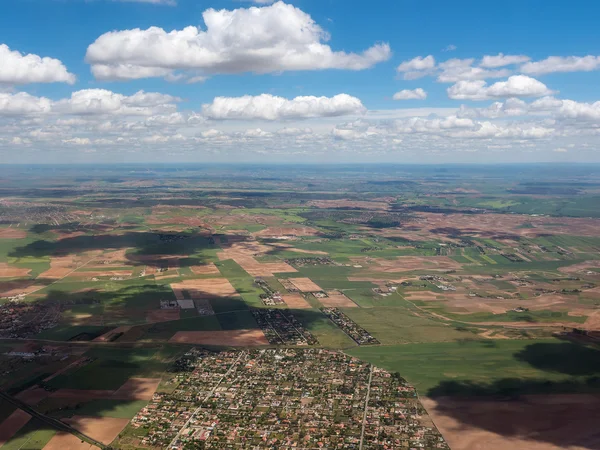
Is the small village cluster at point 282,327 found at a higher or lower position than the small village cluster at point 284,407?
higher

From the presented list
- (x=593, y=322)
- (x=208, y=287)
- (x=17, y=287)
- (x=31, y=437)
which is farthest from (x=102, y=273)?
(x=593, y=322)

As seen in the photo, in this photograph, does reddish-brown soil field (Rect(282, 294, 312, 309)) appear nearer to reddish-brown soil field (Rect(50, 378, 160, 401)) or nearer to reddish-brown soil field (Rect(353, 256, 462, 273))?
reddish-brown soil field (Rect(353, 256, 462, 273))

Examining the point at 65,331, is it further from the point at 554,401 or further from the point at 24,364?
the point at 554,401

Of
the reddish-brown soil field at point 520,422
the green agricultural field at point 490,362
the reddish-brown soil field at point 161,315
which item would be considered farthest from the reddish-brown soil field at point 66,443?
the green agricultural field at point 490,362

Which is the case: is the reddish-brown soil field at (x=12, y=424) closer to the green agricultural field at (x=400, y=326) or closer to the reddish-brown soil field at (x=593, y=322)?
the green agricultural field at (x=400, y=326)

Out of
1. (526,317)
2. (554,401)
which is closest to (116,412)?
(554,401)

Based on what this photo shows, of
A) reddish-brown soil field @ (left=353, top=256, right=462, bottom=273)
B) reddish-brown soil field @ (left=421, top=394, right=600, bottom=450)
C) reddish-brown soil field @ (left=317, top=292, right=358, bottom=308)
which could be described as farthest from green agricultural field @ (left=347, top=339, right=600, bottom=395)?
reddish-brown soil field @ (left=353, top=256, right=462, bottom=273)

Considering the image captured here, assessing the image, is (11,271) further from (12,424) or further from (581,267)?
(581,267)
